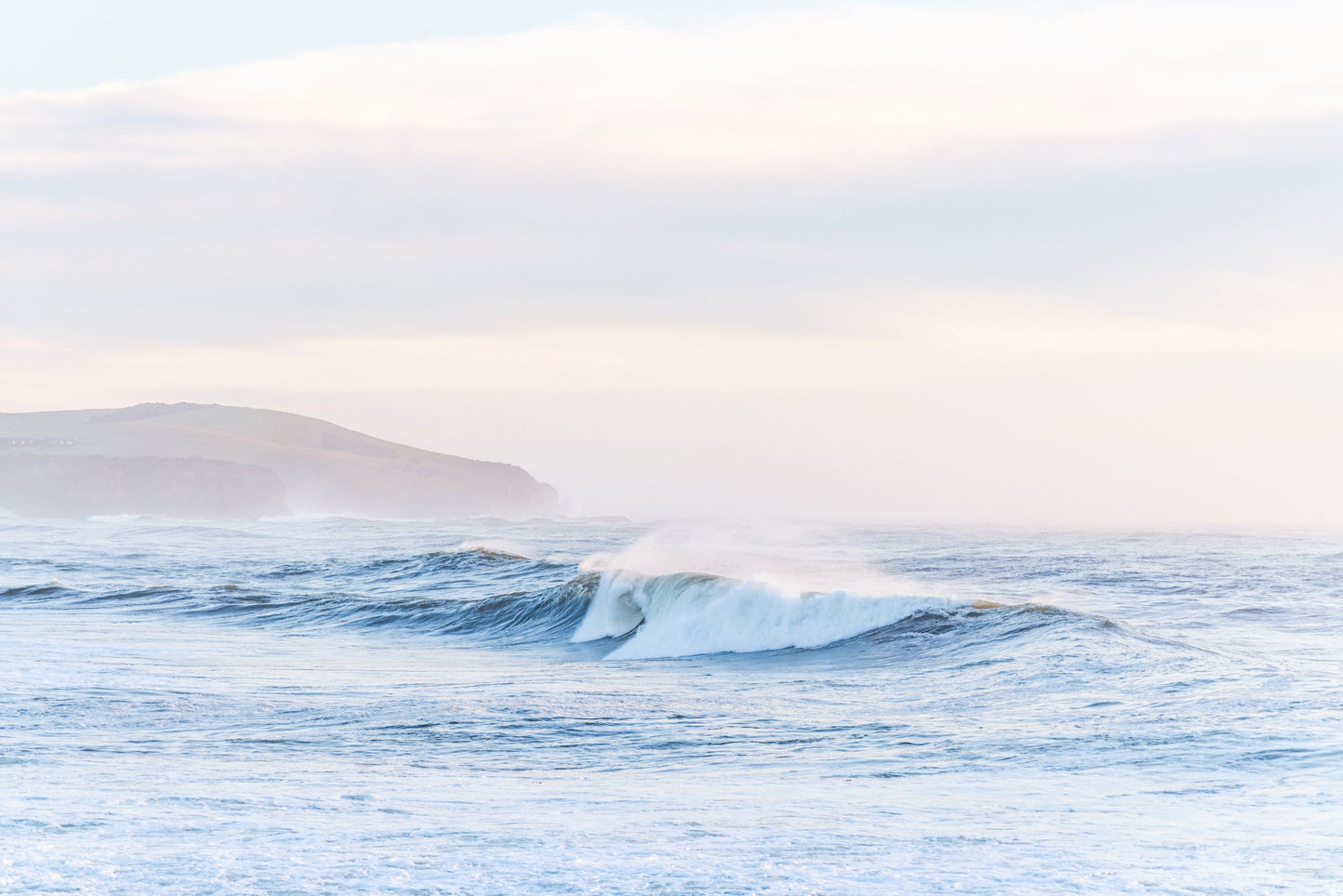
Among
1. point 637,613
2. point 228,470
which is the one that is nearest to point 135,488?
point 228,470

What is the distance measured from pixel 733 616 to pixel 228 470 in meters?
134

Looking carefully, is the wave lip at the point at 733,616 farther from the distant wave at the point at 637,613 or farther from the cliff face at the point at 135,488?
the cliff face at the point at 135,488

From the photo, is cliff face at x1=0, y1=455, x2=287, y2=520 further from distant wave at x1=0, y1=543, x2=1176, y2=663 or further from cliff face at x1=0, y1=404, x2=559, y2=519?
distant wave at x1=0, y1=543, x2=1176, y2=663

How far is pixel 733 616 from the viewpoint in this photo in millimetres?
19094

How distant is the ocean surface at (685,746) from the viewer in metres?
5.39

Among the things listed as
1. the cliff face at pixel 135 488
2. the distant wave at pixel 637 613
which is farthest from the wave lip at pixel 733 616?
the cliff face at pixel 135 488

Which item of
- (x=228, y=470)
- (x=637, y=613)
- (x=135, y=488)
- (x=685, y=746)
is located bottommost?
(x=637, y=613)

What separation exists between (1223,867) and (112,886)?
4.70m

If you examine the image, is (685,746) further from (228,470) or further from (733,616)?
(228,470)

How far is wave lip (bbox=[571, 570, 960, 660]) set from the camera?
1791 centimetres

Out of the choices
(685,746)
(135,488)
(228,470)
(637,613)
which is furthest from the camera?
(228,470)

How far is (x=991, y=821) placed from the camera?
636 centimetres

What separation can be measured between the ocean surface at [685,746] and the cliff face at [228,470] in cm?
12585

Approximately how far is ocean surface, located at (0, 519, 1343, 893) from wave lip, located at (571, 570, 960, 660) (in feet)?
0.21
